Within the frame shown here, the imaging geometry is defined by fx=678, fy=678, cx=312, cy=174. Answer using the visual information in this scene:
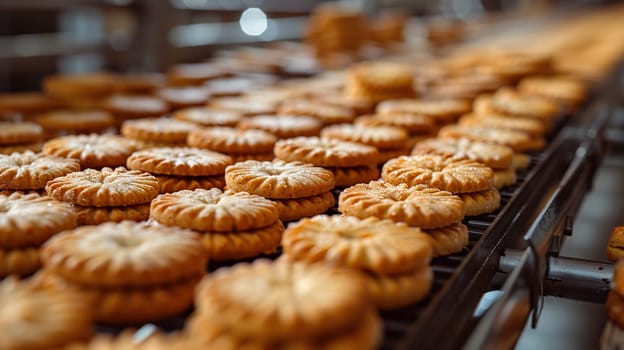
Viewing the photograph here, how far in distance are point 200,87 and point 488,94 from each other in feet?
6.46

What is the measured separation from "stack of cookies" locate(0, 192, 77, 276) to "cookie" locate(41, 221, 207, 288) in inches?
6.4

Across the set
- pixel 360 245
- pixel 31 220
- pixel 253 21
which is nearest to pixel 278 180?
pixel 360 245

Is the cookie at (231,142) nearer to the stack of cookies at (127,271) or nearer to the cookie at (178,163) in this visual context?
the cookie at (178,163)

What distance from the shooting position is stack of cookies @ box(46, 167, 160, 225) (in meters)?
2.05

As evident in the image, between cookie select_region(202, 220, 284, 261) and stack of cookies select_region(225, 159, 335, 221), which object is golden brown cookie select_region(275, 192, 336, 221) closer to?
stack of cookies select_region(225, 159, 335, 221)

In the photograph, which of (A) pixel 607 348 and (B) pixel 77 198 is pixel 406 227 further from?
(B) pixel 77 198

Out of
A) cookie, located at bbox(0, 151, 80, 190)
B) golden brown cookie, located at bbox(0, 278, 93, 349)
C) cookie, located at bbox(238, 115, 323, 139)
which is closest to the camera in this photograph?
golden brown cookie, located at bbox(0, 278, 93, 349)

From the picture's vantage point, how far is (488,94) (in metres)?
4.64

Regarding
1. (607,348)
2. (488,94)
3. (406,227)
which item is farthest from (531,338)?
(406,227)

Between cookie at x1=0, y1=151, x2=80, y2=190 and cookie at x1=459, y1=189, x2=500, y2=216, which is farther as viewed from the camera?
cookie at x1=459, y1=189, x2=500, y2=216

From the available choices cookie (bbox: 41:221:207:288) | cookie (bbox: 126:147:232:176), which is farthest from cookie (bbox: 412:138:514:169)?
cookie (bbox: 41:221:207:288)

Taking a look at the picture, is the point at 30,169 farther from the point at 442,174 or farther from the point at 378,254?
the point at 442,174

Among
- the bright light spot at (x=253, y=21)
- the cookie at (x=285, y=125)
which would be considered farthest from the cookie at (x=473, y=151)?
the bright light spot at (x=253, y=21)

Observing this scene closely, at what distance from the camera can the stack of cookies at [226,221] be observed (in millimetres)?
1869
